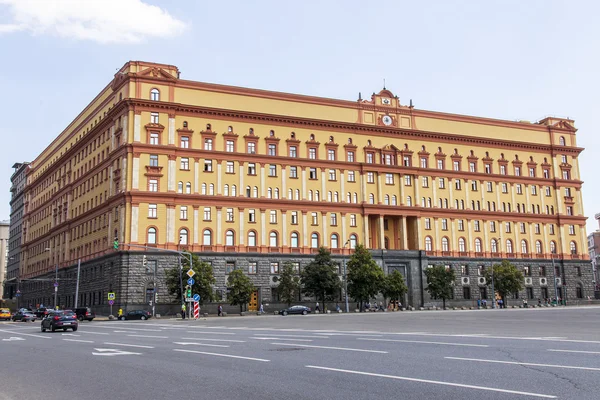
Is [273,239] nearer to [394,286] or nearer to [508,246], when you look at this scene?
[394,286]

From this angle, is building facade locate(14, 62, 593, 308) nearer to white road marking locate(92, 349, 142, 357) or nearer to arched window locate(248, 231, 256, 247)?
arched window locate(248, 231, 256, 247)

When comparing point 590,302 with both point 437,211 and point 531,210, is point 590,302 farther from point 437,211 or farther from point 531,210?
point 437,211

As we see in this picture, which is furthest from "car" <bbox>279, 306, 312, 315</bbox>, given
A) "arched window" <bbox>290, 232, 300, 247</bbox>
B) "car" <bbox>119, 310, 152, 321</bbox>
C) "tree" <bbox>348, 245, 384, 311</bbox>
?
"car" <bbox>119, 310, 152, 321</bbox>

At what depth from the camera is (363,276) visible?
74.8m

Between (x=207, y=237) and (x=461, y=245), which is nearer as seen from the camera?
(x=207, y=237)

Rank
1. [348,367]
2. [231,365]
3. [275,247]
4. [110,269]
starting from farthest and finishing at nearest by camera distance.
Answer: [275,247] → [110,269] → [231,365] → [348,367]

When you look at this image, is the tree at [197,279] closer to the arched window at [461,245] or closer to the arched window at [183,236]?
the arched window at [183,236]

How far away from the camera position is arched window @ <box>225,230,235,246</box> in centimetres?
7738

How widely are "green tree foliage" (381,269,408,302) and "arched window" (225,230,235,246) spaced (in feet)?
65.7

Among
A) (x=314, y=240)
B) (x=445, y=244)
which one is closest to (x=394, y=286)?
(x=314, y=240)

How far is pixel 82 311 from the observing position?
67.6 metres

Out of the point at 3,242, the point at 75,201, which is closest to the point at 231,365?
the point at 75,201

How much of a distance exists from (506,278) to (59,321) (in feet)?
213

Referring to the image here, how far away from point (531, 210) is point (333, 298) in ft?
134
